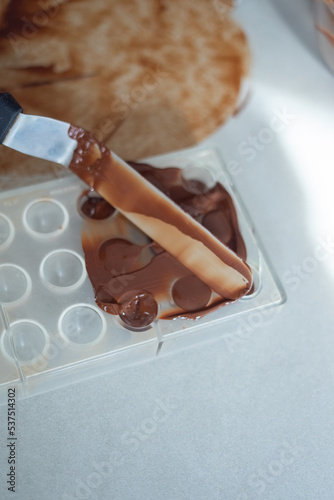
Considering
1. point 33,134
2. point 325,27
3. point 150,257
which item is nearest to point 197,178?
point 150,257

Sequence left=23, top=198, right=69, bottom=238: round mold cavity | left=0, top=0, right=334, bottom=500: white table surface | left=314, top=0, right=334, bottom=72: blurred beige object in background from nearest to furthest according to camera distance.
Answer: left=0, top=0, right=334, bottom=500: white table surface → left=23, top=198, right=69, bottom=238: round mold cavity → left=314, top=0, right=334, bottom=72: blurred beige object in background

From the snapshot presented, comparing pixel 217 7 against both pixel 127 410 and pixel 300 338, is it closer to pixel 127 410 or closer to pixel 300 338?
pixel 300 338

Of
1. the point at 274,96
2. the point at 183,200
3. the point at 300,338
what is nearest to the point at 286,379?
the point at 300,338

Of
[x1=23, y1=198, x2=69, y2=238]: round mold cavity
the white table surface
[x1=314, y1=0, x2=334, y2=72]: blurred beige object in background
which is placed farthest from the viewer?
[x1=314, y1=0, x2=334, y2=72]: blurred beige object in background

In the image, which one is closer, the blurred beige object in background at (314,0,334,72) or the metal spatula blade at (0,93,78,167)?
the metal spatula blade at (0,93,78,167)

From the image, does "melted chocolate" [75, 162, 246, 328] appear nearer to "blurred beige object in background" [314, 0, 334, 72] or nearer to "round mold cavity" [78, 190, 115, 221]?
"round mold cavity" [78, 190, 115, 221]

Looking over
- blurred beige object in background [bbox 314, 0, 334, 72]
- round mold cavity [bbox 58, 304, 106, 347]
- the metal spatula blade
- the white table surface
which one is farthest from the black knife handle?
blurred beige object in background [bbox 314, 0, 334, 72]
